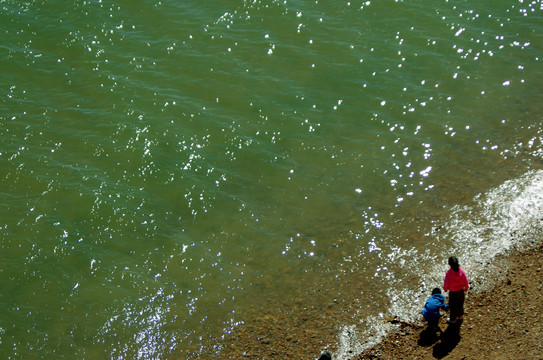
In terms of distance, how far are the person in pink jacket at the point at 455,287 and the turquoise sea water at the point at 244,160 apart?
140cm

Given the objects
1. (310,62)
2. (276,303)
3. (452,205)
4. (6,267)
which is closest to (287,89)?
(310,62)

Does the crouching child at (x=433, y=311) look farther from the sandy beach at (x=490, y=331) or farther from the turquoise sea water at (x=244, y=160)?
the turquoise sea water at (x=244, y=160)

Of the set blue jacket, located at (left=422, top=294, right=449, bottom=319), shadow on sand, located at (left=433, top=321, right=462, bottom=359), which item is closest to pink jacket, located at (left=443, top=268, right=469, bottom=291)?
blue jacket, located at (left=422, top=294, right=449, bottom=319)

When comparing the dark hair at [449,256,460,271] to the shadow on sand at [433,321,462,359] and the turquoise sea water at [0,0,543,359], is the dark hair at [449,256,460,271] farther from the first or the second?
the turquoise sea water at [0,0,543,359]

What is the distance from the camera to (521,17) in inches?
1162

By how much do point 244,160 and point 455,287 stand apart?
987 cm

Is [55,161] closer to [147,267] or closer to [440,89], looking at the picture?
[147,267]

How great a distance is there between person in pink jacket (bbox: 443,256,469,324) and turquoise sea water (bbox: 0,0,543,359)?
1.40 metres

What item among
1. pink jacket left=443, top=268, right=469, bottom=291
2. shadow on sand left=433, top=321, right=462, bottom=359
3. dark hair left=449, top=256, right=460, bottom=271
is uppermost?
dark hair left=449, top=256, right=460, bottom=271

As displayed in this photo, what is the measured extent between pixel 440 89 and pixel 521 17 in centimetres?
692

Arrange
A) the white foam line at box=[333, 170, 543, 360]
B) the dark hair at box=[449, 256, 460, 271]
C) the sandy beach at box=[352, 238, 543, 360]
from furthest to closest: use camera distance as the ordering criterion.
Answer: the white foam line at box=[333, 170, 543, 360], the dark hair at box=[449, 256, 460, 271], the sandy beach at box=[352, 238, 543, 360]

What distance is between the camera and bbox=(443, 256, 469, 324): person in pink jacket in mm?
16750

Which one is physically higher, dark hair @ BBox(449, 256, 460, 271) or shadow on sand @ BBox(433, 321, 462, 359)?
dark hair @ BBox(449, 256, 460, 271)

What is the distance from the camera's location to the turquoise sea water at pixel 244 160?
63.4 feet
